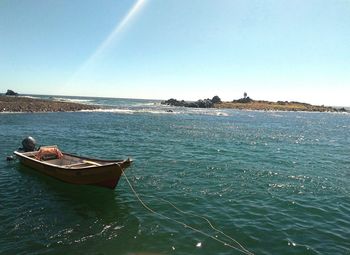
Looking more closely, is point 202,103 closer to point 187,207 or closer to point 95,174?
point 95,174

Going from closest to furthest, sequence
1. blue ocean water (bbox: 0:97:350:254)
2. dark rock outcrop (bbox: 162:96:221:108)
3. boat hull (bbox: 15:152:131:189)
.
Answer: blue ocean water (bbox: 0:97:350:254)
boat hull (bbox: 15:152:131:189)
dark rock outcrop (bbox: 162:96:221:108)

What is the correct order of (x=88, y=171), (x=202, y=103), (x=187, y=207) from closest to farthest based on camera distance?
(x=187, y=207) → (x=88, y=171) → (x=202, y=103)

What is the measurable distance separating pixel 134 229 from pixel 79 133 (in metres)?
30.2

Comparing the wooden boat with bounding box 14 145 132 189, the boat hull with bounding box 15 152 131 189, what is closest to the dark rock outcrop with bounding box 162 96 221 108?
the wooden boat with bounding box 14 145 132 189

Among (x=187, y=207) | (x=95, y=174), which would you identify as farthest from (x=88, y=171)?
(x=187, y=207)

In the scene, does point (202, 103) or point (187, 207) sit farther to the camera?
point (202, 103)

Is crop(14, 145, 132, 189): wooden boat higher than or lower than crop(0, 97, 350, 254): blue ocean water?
higher

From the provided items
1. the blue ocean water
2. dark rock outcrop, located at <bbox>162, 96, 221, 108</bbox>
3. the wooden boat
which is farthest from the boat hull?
dark rock outcrop, located at <bbox>162, 96, 221, 108</bbox>

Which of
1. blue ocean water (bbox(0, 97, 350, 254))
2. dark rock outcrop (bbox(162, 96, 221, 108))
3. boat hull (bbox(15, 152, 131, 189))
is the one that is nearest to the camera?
blue ocean water (bbox(0, 97, 350, 254))

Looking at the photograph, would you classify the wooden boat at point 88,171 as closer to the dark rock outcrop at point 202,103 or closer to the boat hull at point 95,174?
the boat hull at point 95,174

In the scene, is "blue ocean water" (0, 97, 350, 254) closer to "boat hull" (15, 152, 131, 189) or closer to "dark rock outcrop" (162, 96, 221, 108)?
"boat hull" (15, 152, 131, 189)

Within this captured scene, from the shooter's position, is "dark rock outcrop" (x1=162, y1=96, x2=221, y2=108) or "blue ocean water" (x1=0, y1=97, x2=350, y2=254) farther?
"dark rock outcrop" (x1=162, y1=96, x2=221, y2=108)

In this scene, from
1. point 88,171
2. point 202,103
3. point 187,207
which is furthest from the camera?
point 202,103

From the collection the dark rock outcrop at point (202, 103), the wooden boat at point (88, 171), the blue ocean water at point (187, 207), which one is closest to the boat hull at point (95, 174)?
the wooden boat at point (88, 171)
